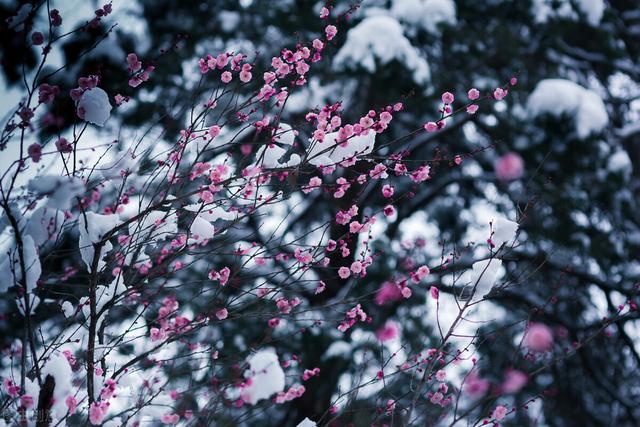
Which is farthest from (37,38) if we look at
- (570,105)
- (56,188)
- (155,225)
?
(570,105)

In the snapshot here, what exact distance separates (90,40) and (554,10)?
456 cm

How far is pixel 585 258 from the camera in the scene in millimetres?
6211

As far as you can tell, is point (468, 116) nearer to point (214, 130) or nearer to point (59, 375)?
point (214, 130)

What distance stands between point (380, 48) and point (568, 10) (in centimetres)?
218

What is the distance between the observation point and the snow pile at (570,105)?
519cm

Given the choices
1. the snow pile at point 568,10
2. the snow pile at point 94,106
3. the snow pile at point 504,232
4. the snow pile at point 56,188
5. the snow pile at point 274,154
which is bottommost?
the snow pile at point 504,232

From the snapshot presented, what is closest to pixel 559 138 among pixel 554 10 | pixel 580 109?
pixel 580 109

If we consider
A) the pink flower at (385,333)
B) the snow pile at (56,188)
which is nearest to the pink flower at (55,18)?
the snow pile at (56,188)

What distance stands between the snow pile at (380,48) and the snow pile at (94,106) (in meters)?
3.35

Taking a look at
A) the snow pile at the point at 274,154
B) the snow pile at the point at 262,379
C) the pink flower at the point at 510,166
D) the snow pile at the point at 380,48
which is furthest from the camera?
the pink flower at the point at 510,166

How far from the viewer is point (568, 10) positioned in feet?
18.8

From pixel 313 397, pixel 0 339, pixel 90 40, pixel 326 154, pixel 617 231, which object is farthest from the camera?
pixel 617 231

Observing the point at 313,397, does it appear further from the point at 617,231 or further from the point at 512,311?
the point at 617,231

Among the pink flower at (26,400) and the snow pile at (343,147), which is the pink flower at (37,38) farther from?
the pink flower at (26,400)
